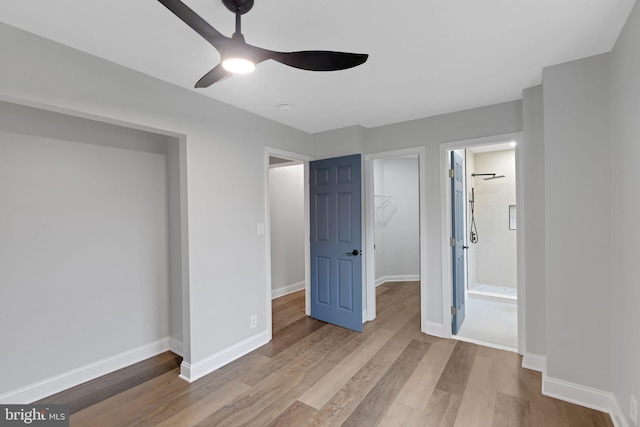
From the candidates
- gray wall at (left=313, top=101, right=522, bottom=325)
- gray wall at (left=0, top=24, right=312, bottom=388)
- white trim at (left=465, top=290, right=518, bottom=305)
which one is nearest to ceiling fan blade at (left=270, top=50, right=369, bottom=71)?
gray wall at (left=0, top=24, right=312, bottom=388)

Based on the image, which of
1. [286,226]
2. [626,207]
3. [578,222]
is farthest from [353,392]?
[286,226]

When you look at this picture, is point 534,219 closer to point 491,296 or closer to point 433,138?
point 433,138

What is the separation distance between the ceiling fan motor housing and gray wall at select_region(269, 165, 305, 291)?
348 centimetres

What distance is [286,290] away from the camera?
16.5ft

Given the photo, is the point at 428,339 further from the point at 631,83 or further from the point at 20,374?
the point at 20,374

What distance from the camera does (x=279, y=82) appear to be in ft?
7.73

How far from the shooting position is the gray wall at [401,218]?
19.2ft

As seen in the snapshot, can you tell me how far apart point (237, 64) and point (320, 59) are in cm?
41

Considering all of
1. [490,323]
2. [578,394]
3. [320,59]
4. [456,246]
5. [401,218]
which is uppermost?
[320,59]

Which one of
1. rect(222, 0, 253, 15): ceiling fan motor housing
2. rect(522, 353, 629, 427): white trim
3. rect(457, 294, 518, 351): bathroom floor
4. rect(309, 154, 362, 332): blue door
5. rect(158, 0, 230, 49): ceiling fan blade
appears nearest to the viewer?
rect(158, 0, 230, 49): ceiling fan blade

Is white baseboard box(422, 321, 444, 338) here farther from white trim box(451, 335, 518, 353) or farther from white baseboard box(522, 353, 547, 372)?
white baseboard box(522, 353, 547, 372)

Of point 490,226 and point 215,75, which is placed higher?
point 215,75

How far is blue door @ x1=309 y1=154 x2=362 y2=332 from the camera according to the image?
3.46m

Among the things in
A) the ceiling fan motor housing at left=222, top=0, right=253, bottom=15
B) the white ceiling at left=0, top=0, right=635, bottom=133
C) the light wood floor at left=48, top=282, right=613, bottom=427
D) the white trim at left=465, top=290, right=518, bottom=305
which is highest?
the white ceiling at left=0, top=0, right=635, bottom=133
